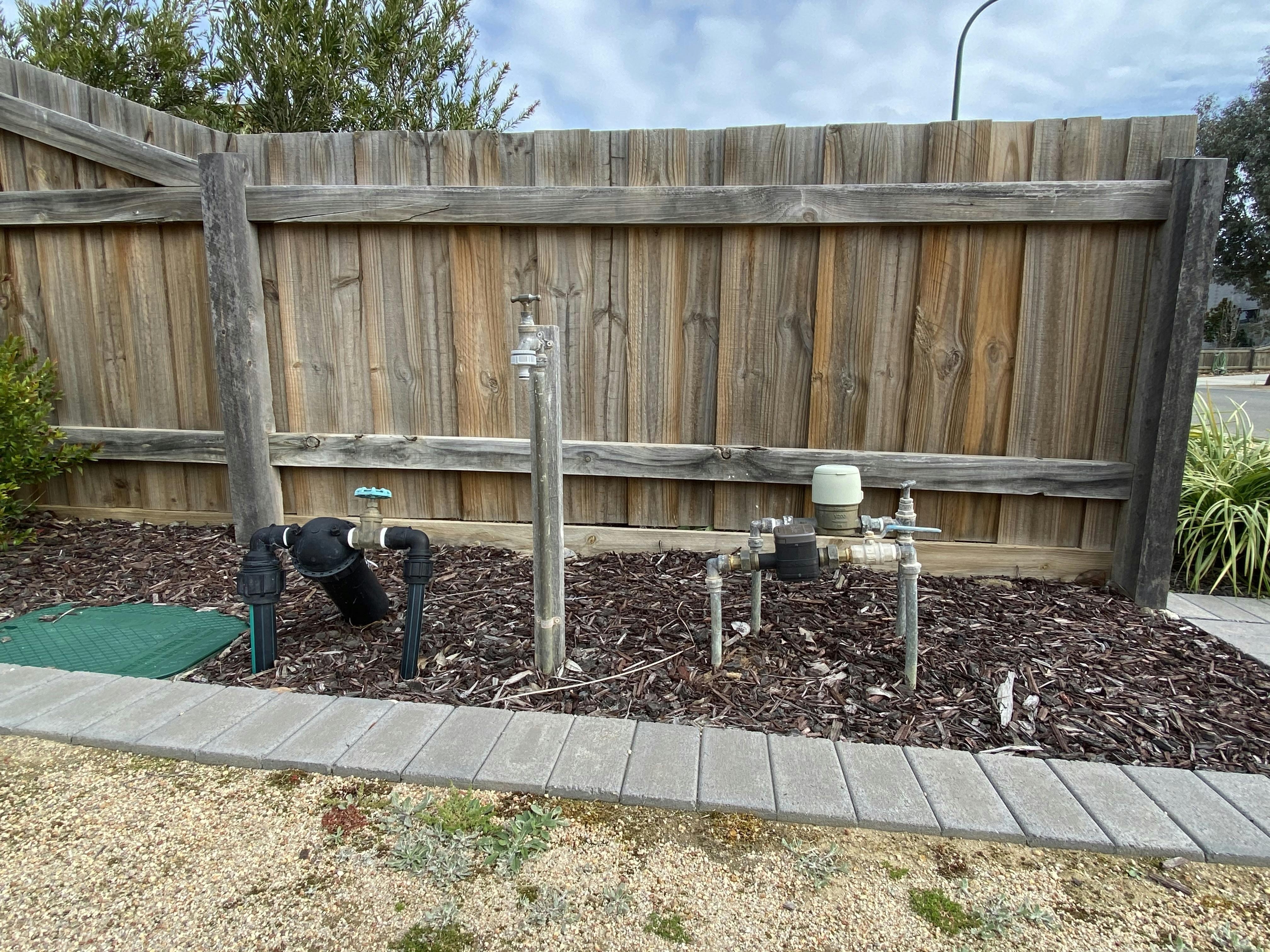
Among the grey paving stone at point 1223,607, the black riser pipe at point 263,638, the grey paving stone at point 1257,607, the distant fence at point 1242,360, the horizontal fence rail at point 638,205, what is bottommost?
the grey paving stone at point 1257,607

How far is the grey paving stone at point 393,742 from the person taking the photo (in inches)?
74.2

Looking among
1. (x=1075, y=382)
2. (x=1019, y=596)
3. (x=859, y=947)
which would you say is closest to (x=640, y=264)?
(x=1075, y=382)

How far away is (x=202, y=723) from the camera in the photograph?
2090mm

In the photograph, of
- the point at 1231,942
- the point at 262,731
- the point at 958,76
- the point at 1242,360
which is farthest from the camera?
the point at 1242,360

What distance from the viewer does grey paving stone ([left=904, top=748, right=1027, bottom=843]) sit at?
5.49 ft

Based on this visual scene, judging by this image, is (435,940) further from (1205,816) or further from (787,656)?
(1205,816)

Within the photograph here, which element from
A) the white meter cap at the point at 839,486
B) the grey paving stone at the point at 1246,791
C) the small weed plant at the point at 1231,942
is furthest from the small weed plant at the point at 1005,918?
the white meter cap at the point at 839,486

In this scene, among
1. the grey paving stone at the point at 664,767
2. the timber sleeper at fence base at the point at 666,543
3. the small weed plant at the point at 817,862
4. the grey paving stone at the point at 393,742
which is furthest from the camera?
the timber sleeper at fence base at the point at 666,543

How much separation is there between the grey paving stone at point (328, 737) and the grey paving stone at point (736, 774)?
3.32 feet

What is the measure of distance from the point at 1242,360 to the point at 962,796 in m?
39.0

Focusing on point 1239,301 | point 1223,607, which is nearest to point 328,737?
point 1223,607

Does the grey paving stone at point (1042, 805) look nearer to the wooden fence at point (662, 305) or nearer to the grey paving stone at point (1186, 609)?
the wooden fence at point (662, 305)

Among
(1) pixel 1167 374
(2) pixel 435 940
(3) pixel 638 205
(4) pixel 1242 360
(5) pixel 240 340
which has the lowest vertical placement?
(2) pixel 435 940

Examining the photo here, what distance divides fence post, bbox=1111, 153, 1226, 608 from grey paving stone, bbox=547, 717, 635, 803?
241cm
